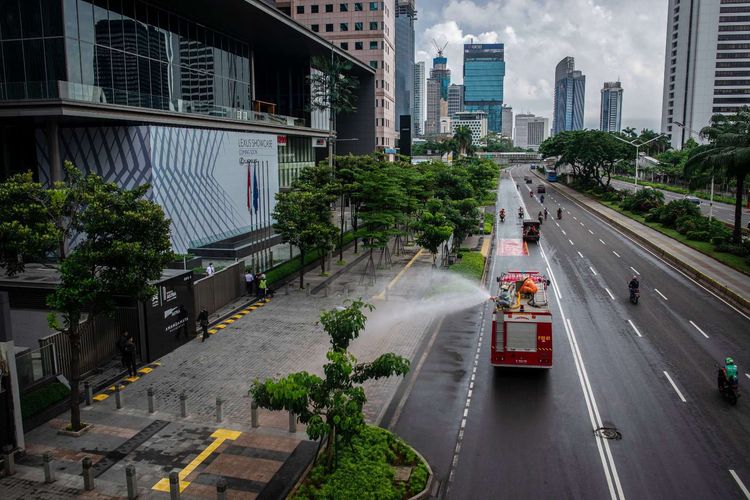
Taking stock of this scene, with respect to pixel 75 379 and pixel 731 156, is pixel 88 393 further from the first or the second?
pixel 731 156

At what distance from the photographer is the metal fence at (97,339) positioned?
773 inches

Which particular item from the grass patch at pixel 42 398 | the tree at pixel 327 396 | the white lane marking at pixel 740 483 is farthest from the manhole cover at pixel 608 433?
the grass patch at pixel 42 398

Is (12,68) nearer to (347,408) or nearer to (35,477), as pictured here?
(35,477)

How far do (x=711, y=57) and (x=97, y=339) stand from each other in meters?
195

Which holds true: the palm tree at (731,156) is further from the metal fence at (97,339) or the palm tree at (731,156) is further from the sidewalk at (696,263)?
the metal fence at (97,339)

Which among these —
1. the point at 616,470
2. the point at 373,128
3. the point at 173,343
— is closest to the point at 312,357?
the point at 173,343

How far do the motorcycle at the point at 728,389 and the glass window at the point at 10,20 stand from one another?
38.3 metres

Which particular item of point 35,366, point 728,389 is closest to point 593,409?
point 728,389

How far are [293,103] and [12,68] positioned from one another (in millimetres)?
41461

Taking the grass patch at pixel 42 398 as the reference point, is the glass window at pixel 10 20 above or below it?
above

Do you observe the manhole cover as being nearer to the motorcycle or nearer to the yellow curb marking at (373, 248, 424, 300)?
the motorcycle

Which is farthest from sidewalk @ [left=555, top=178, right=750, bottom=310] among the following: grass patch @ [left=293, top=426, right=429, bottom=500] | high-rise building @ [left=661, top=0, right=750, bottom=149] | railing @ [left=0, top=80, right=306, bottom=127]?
high-rise building @ [left=661, top=0, right=750, bottom=149]

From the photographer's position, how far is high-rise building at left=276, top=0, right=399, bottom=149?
10906 cm

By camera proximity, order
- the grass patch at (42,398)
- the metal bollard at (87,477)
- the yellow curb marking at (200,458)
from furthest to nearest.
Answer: the grass patch at (42,398)
the yellow curb marking at (200,458)
the metal bollard at (87,477)
